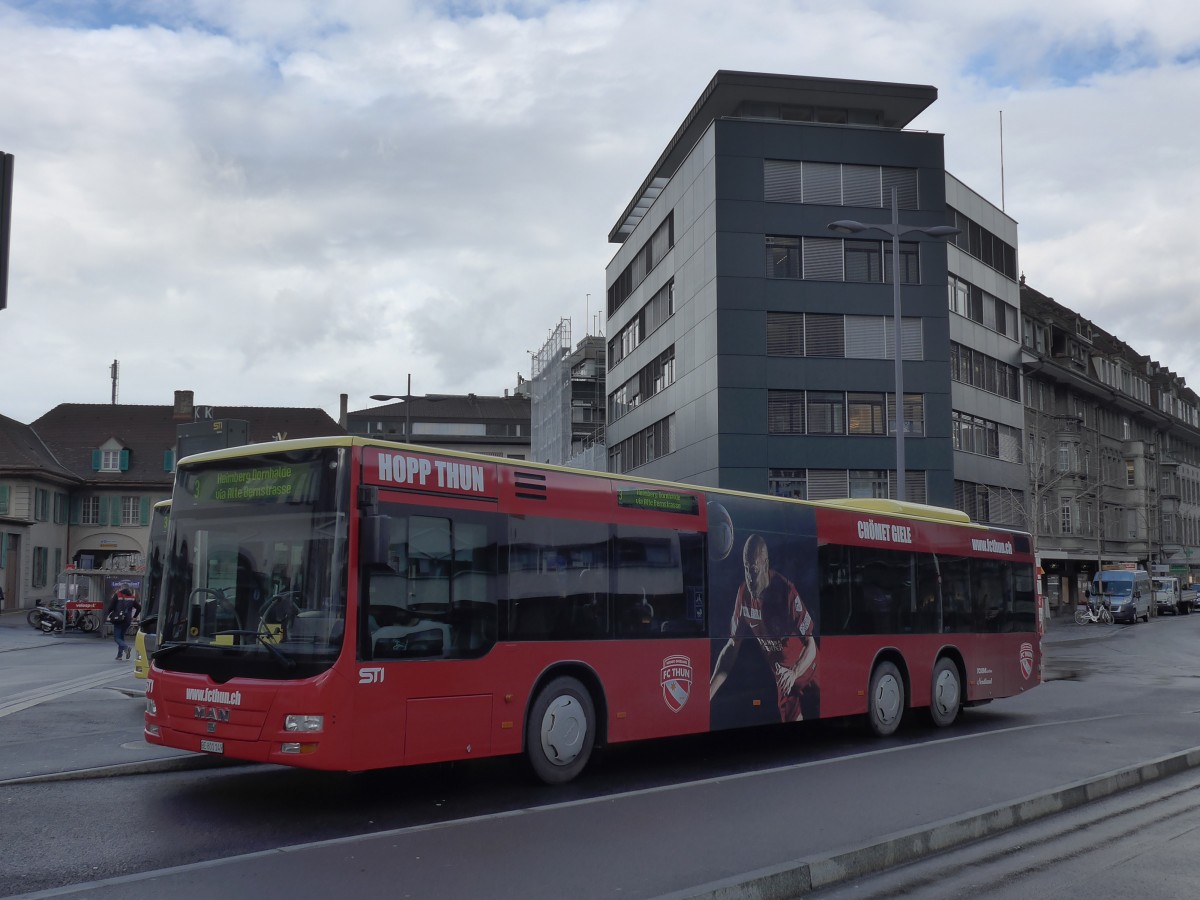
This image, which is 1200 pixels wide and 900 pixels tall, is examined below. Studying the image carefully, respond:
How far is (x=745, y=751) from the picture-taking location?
1388 cm

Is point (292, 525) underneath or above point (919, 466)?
underneath

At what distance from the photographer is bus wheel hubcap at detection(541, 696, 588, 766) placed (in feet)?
35.3

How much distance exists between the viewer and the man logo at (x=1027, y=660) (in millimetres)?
18359

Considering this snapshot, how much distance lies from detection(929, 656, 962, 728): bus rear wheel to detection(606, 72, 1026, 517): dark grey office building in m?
25.7

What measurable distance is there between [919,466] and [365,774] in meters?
36.8

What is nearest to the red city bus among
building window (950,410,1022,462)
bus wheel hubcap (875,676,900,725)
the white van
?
bus wheel hubcap (875,676,900,725)

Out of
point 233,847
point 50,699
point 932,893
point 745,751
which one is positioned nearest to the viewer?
point 932,893

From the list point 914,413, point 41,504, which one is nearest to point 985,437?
point 914,413

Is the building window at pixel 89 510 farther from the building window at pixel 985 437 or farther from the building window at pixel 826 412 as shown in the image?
the building window at pixel 985 437

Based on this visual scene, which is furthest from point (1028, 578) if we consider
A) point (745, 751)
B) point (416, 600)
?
point (416, 600)

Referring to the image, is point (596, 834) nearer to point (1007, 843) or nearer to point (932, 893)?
point (932, 893)

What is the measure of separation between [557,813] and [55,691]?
45.0 feet

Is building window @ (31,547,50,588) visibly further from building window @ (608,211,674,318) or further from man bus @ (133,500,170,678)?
man bus @ (133,500,170,678)

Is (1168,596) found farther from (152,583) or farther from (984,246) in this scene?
(152,583)
